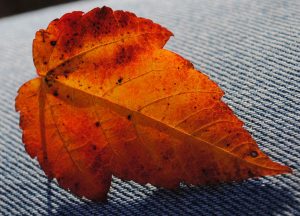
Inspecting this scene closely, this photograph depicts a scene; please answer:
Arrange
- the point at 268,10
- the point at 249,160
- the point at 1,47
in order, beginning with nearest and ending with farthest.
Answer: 1. the point at 249,160
2. the point at 268,10
3. the point at 1,47

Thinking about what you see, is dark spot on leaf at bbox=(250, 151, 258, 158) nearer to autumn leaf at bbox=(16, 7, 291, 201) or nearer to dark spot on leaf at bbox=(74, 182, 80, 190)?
autumn leaf at bbox=(16, 7, 291, 201)

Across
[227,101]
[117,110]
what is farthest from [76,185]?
[227,101]

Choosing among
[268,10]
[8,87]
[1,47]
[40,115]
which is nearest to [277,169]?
[40,115]

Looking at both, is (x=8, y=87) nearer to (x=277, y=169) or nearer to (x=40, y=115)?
(x=40, y=115)

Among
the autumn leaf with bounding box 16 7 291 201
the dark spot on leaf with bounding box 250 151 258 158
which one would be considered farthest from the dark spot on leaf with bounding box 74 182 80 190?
the dark spot on leaf with bounding box 250 151 258 158

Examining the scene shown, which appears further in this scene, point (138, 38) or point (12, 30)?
point (12, 30)

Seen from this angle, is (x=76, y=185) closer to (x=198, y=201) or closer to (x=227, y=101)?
(x=198, y=201)
